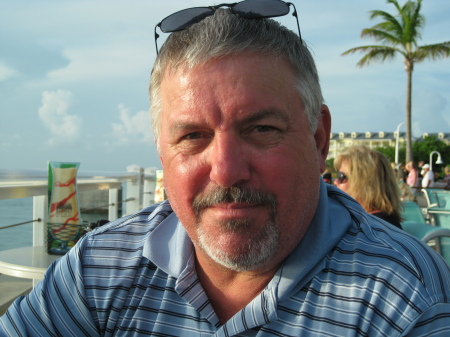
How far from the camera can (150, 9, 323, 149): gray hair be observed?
132cm

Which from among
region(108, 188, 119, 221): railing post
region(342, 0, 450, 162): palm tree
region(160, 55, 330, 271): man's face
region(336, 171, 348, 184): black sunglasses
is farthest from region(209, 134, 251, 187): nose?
region(342, 0, 450, 162): palm tree

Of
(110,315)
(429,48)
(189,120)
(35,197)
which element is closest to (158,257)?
(110,315)

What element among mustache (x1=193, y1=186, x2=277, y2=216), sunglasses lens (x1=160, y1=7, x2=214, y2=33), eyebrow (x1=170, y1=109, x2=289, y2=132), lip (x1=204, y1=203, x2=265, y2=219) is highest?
sunglasses lens (x1=160, y1=7, x2=214, y2=33)

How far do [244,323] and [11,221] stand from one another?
271cm

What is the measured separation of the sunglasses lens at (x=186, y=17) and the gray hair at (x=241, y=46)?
0.05 ft

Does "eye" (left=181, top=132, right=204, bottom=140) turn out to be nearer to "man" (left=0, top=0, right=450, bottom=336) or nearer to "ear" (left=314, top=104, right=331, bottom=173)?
"man" (left=0, top=0, right=450, bottom=336)

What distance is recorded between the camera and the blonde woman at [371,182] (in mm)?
3941

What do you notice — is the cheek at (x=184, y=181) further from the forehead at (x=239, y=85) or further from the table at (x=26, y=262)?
the table at (x=26, y=262)

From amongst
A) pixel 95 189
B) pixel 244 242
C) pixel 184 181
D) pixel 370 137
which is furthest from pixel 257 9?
pixel 370 137

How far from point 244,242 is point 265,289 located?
5.3 inches

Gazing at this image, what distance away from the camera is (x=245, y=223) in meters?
1.27

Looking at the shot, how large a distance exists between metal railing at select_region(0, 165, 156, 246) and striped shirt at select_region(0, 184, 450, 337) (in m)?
1.75

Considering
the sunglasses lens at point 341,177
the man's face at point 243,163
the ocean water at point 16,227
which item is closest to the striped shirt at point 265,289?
the man's face at point 243,163

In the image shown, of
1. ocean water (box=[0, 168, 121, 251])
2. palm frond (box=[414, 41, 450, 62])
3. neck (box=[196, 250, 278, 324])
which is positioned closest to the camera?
neck (box=[196, 250, 278, 324])
